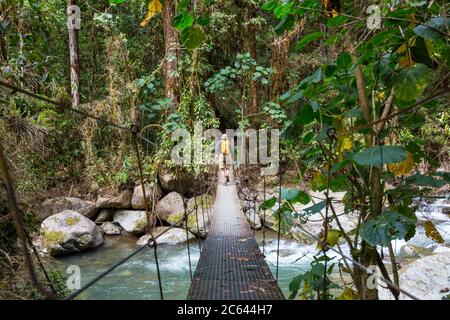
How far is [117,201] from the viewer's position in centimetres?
483

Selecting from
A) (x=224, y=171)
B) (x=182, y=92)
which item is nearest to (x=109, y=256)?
(x=224, y=171)

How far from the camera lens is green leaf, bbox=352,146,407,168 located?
696mm

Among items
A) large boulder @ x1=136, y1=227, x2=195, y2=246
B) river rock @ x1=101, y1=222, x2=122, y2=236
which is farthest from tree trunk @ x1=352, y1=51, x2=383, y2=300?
river rock @ x1=101, y1=222, x2=122, y2=236

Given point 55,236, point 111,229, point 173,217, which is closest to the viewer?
point 55,236

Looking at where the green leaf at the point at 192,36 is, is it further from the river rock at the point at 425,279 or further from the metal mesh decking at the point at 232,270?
the river rock at the point at 425,279

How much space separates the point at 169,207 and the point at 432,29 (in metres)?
4.12

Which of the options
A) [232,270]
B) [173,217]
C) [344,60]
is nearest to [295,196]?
[344,60]

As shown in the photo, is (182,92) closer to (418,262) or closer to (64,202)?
(64,202)

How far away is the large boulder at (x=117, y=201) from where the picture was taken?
4.80 m

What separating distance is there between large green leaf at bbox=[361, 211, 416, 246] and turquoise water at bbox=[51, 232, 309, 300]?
2197mm

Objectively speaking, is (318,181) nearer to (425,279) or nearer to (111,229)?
(425,279)

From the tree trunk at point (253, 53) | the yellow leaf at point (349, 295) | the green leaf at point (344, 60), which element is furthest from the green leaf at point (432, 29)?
the tree trunk at point (253, 53)

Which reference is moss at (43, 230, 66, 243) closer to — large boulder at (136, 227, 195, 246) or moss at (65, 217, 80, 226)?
moss at (65, 217, 80, 226)
